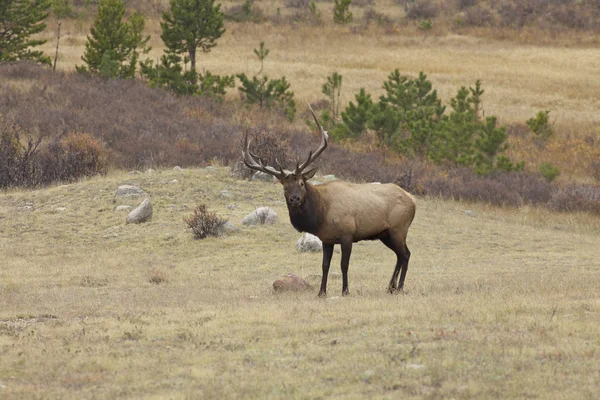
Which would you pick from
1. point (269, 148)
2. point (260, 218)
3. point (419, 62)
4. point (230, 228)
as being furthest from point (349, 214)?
point (419, 62)

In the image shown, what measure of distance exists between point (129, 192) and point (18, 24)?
822 inches

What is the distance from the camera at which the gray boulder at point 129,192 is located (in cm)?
2380

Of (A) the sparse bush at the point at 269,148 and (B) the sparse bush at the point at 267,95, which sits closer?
(A) the sparse bush at the point at 269,148

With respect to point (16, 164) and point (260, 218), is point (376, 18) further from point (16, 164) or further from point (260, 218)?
point (260, 218)

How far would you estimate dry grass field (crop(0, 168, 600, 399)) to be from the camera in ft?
28.2

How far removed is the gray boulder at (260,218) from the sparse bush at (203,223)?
4.13 ft

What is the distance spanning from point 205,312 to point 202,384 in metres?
3.44

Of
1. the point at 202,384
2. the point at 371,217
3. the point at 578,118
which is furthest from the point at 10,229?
the point at 578,118

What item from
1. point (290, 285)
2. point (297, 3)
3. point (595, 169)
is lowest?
point (595, 169)

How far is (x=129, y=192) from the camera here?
23.9 m

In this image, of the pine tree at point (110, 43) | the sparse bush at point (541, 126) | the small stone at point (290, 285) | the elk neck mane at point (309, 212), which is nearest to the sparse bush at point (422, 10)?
the sparse bush at point (541, 126)

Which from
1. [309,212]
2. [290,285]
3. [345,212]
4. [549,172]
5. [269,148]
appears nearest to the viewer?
[309,212]

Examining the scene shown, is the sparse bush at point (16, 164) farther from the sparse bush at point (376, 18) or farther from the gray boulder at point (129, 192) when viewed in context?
the sparse bush at point (376, 18)

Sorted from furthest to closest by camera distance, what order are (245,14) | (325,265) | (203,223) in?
(245,14) → (203,223) → (325,265)
